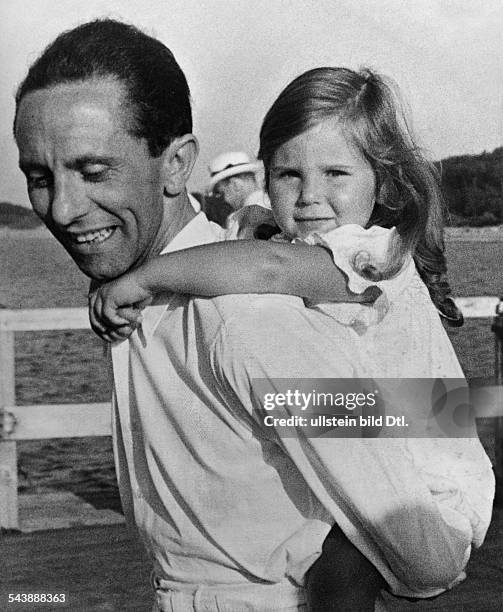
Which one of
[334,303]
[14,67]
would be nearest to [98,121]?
[334,303]

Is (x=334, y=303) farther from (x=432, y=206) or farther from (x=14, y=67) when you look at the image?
(x=14, y=67)

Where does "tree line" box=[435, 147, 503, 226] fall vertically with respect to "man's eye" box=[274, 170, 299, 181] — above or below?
below

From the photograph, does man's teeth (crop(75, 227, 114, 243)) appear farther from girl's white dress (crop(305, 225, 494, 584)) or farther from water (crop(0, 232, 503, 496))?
water (crop(0, 232, 503, 496))

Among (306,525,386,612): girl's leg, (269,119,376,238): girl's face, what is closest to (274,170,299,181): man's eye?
(269,119,376,238): girl's face

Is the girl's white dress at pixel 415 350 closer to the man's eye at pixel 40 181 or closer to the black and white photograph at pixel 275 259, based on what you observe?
the black and white photograph at pixel 275 259

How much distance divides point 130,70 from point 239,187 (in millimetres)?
406

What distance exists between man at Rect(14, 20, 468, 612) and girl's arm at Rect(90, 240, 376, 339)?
16 mm

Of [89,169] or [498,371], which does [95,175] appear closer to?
Answer: [89,169]

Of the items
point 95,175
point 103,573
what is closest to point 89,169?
point 95,175

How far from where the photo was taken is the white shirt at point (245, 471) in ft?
2.88

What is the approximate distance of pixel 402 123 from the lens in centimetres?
124

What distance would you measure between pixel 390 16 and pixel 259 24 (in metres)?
0.17

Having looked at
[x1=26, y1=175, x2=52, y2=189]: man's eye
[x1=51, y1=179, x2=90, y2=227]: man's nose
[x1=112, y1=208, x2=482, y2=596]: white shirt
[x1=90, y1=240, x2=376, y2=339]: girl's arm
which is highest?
[x1=26, y1=175, x2=52, y2=189]: man's eye

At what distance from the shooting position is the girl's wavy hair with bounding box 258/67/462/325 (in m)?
1.14
